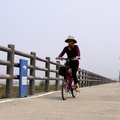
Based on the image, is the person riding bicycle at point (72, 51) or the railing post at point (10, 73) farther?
the person riding bicycle at point (72, 51)

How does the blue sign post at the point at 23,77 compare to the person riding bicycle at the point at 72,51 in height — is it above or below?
below

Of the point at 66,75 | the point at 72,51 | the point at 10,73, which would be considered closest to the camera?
the point at 10,73

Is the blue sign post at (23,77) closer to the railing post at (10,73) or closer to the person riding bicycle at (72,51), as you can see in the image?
the railing post at (10,73)

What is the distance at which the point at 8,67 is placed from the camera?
8781mm

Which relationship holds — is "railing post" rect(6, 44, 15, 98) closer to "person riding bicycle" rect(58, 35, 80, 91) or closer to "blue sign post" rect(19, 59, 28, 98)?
"blue sign post" rect(19, 59, 28, 98)

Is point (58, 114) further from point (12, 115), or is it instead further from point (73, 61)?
point (73, 61)

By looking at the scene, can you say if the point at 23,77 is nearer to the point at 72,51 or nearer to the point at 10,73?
the point at 10,73

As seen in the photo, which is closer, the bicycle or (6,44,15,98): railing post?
(6,44,15,98): railing post

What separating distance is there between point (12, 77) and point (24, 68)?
0.73 meters

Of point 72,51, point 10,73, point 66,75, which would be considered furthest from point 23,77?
point 72,51

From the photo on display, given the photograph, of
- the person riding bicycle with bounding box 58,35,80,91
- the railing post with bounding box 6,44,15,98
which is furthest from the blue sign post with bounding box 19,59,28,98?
the person riding bicycle with bounding box 58,35,80,91

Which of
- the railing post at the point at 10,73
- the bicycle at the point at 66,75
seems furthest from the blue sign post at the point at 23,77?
the bicycle at the point at 66,75

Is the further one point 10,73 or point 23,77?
point 23,77

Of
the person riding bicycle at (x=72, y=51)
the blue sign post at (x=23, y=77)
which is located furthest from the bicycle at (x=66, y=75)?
the blue sign post at (x=23, y=77)
